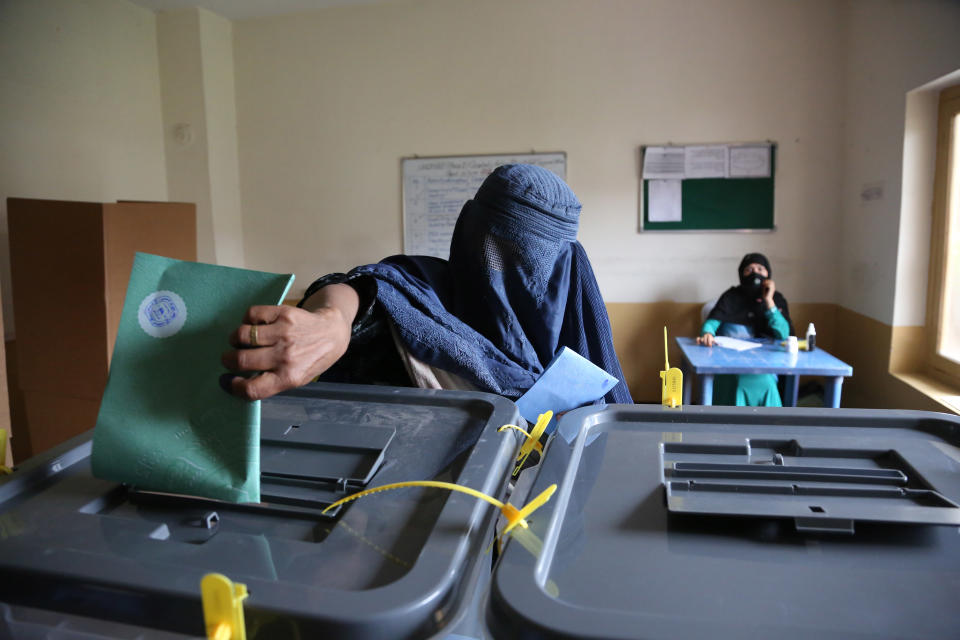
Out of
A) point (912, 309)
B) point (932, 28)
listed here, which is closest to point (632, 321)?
point (912, 309)

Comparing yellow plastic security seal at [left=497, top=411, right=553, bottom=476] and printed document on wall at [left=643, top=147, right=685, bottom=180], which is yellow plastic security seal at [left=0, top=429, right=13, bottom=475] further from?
printed document on wall at [left=643, top=147, right=685, bottom=180]

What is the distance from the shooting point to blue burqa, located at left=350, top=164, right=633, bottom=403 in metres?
0.99

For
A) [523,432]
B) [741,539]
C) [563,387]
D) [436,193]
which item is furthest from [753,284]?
[741,539]

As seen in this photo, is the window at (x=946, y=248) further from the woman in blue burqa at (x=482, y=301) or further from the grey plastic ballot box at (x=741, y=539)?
the grey plastic ballot box at (x=741, y=539)

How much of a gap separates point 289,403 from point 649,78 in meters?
4.07

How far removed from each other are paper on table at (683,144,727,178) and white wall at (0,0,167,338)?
3.70 m

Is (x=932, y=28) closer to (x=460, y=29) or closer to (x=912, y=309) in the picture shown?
(x=912, y=309)

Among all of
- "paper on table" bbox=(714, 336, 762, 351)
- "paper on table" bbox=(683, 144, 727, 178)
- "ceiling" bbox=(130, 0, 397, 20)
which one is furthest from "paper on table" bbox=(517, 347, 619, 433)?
"ceiling" bbox=(130, 0, 397, 20)

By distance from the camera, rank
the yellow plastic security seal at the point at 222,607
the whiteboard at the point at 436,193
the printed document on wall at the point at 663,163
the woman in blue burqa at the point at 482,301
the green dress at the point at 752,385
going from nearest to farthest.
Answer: the yellow plastic security seal at the point at 222,607 < the woman in blue burqa at the point at 482,301 < the green dress at the point at 752,385 < the printed document on wall at the point at 663,163 < the whiteboard at the point at 436,193

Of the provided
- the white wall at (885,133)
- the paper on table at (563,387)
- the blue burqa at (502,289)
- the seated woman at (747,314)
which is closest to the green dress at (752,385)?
the seated woman at (747,314)

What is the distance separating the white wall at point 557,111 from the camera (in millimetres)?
4078

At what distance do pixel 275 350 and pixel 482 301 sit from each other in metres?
0.61

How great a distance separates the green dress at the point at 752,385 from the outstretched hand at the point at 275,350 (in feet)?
10.1

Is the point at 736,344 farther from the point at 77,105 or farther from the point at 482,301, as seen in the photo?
the point at 77,105
